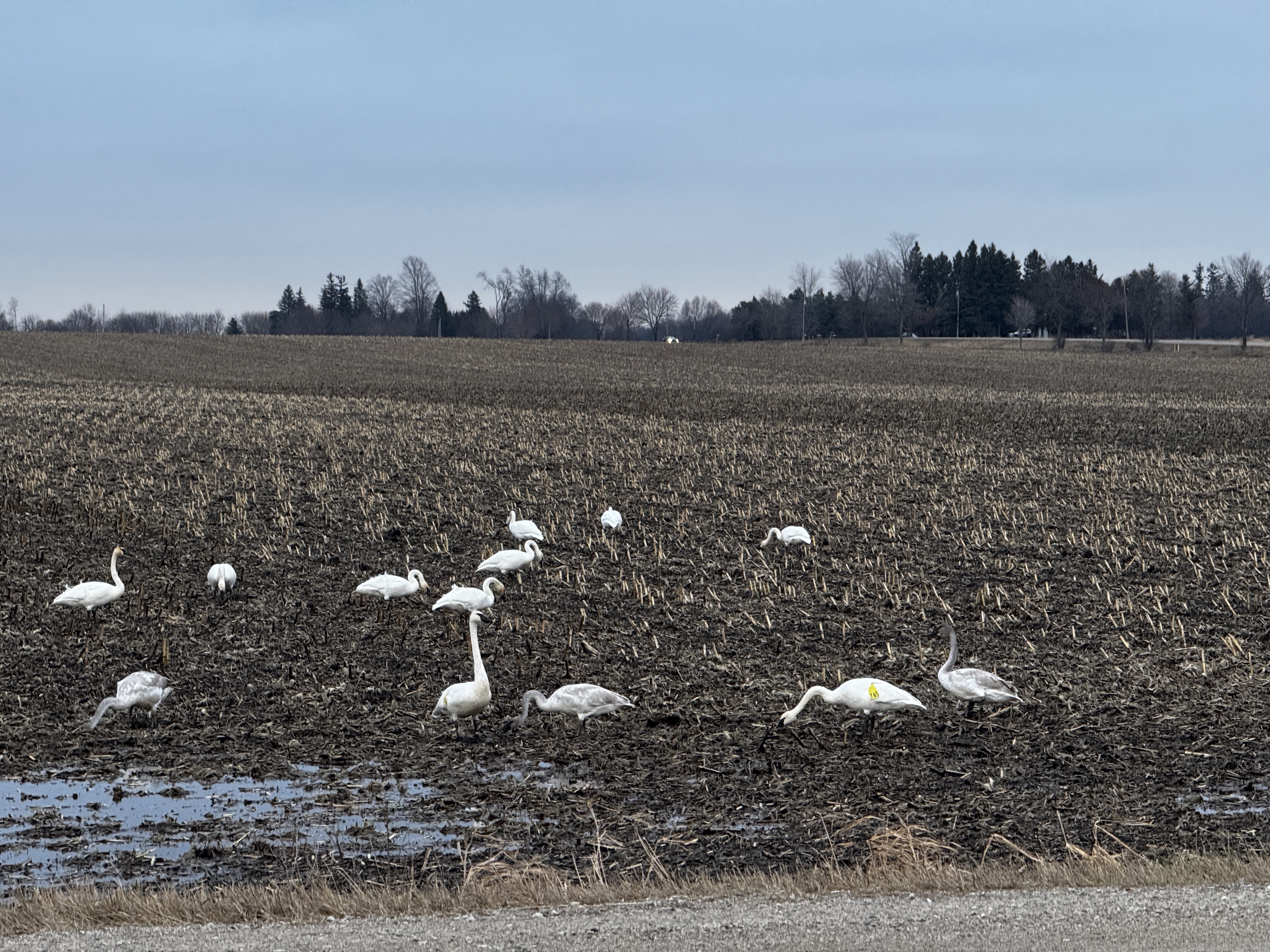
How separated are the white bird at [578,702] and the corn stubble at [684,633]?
0.71 feet

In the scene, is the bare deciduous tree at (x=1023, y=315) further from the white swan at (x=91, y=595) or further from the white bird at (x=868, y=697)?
the white bird at (x=868, y=697)

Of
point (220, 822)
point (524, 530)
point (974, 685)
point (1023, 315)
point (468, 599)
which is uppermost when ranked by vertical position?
point (1023, 315)

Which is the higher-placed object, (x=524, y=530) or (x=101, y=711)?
(x=524, y=530)

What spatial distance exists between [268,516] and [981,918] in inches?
627

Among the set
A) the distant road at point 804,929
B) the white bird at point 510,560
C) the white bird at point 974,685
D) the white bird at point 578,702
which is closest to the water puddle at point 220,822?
the white bird at point 578,702

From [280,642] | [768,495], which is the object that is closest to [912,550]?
[768,495]

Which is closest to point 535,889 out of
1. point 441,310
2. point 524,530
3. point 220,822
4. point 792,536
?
point 220,822

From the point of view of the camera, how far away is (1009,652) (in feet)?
42.1

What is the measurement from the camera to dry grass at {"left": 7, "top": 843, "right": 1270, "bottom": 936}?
6.45m

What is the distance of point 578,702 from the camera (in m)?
10.2

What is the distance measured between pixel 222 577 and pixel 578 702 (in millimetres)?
6282

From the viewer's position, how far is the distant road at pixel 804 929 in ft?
19.7

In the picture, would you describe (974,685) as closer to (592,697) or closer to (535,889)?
(592,697)

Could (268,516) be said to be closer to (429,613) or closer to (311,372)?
(429,613)
